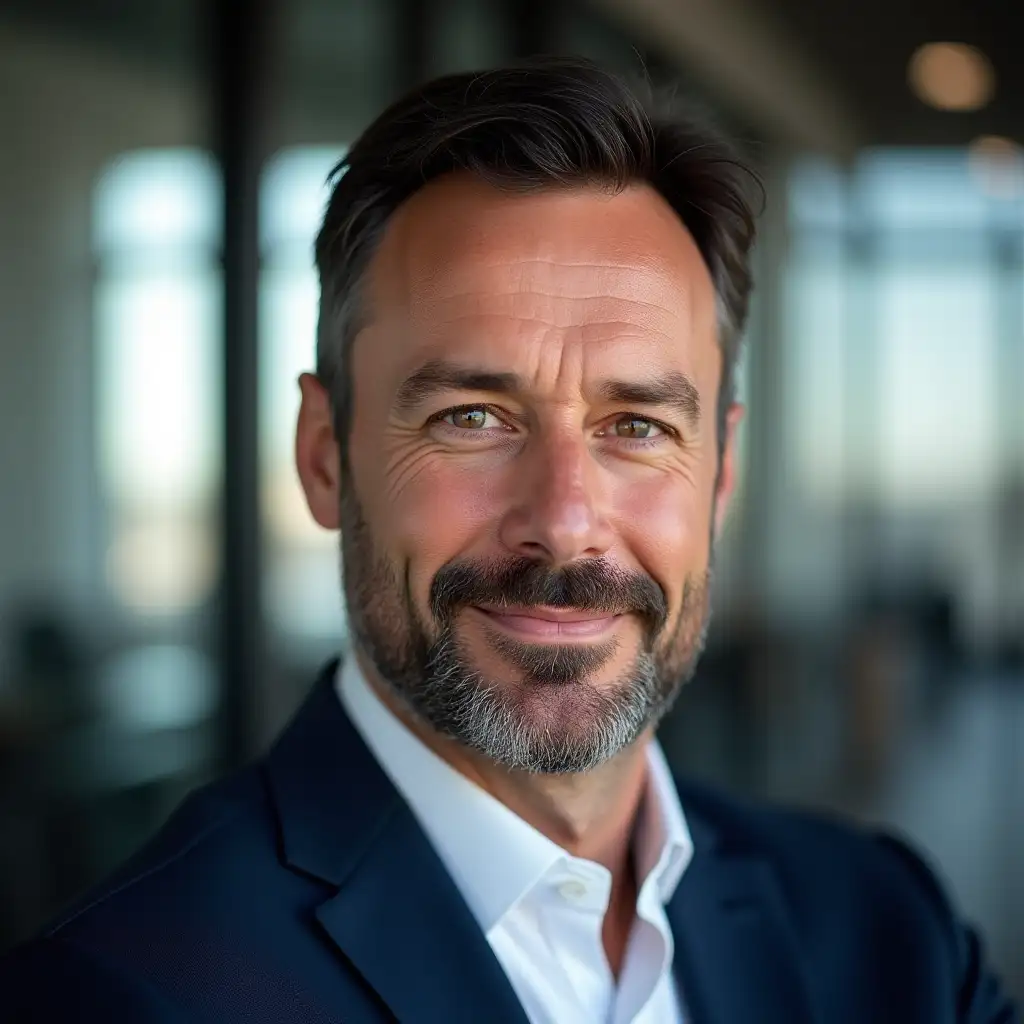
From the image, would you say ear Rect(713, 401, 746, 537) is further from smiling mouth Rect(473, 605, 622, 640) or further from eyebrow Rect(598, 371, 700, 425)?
smiling mouth Rect(473, 605, 622, 640)

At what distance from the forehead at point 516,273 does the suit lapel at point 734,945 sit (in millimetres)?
620

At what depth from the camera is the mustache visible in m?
1.33

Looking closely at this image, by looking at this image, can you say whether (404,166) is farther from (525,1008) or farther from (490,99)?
(525,1008)

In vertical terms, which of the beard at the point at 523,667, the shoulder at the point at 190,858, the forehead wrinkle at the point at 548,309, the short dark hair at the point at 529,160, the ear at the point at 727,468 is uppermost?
the short dark hair at the point at 529,160

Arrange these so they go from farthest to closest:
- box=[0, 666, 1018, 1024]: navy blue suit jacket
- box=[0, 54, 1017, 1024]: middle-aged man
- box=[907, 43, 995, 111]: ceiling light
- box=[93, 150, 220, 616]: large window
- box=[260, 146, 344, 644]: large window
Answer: box=[907, 43, 995, 111]: ceiling light → box=[260, 146, 344, 644]: large window → box=[93, 150, 220, 616]: large window → box=[0, 54, 1017, 1024]: middle-aged man → box=[0, 666, 1018, 1024]: navy blue suit jacket

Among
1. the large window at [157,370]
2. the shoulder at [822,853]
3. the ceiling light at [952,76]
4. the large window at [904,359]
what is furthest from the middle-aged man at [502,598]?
the large window at [904,359]

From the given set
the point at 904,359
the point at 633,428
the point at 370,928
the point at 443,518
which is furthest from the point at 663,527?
the point at 904,359

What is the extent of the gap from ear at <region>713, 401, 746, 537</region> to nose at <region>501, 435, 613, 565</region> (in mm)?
282

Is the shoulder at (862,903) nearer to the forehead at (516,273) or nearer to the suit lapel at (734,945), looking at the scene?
the suit lapel at (734,945)

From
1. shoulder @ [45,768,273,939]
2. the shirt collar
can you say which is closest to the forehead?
the shirt collar

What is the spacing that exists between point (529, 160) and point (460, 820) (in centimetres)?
66

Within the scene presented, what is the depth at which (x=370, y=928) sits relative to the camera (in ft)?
4.15

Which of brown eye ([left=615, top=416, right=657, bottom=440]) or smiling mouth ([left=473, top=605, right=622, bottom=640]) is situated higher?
brown eye ([left=615, top=416, right=657, bottom=440])

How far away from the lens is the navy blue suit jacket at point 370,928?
117 cm
